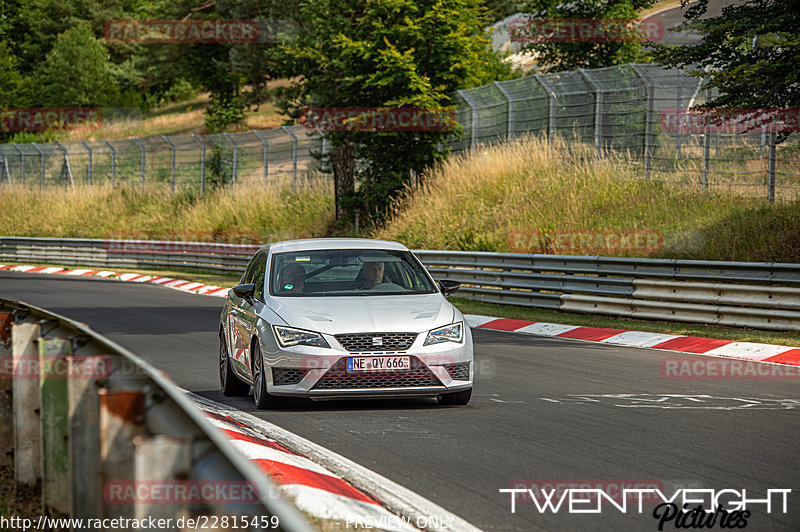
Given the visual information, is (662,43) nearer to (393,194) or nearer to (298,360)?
(298,360)

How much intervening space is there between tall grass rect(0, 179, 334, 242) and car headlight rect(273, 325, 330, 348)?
24.1 m

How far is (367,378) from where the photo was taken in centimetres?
871

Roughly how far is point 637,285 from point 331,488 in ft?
39.0

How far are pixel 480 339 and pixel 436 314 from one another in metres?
6.34

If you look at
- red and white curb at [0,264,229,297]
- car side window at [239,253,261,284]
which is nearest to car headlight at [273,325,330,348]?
car side window at [239,253,261,284]

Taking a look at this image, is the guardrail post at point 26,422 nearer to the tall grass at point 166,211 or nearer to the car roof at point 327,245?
the car roof at point 327,245

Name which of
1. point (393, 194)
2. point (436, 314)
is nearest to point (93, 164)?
point (393, 194)

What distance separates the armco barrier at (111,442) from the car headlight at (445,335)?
381cm

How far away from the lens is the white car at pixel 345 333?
28.5 feet

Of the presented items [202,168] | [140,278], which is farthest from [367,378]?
[202,168]

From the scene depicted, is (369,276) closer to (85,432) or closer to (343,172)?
(85,432)

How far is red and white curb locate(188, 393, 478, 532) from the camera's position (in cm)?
532

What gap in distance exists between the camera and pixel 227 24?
74.6 meters

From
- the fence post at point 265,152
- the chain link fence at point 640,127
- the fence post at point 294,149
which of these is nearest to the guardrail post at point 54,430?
the chain link fence at point 640,127
